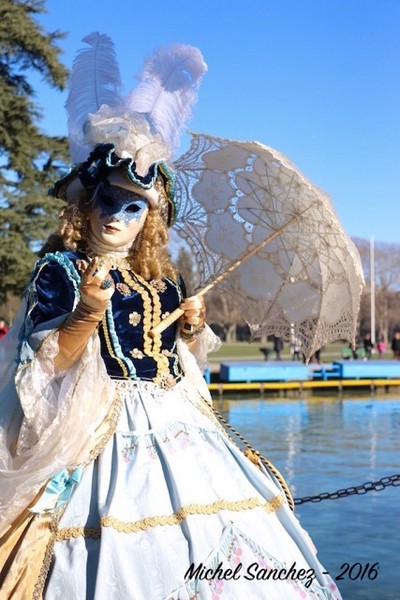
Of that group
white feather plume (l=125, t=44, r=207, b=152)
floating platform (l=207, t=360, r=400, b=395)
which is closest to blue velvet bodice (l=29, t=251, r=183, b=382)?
white feather plume (l=125, t=44, r=207, b=152)

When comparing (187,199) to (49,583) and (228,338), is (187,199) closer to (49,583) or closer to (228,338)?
(49,583)

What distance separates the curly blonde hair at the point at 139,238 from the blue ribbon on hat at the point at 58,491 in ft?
2.38

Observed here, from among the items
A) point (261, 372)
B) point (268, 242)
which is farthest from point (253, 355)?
point (268, 242)

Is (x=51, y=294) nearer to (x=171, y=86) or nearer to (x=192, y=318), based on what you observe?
(x=192, y=318)

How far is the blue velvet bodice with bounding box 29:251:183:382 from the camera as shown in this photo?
8.21ft

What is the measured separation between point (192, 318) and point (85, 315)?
613mm

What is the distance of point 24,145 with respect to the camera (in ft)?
47.2

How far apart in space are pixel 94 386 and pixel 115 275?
41 cm

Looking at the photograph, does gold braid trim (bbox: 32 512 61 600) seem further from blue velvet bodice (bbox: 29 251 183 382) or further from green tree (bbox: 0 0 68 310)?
green tree (bbox: 0 0 68 310)

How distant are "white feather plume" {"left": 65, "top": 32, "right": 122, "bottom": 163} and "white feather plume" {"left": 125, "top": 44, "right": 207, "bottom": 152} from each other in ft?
0.27

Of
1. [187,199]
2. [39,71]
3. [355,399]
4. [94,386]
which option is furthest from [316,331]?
[39,71]

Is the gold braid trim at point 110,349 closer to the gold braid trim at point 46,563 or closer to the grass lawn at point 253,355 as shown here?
the gold braid trim at point 46,563

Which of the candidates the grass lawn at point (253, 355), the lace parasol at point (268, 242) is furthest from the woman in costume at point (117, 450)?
the grass lawn at point (253, 355)

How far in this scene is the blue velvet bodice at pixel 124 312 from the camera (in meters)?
2.50
